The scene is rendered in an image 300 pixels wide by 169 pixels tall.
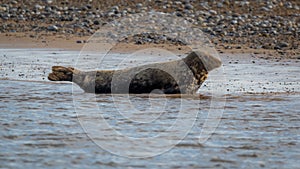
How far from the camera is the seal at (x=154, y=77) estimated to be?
380 inches

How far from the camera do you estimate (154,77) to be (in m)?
9.64

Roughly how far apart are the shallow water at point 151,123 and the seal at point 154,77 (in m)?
0.16

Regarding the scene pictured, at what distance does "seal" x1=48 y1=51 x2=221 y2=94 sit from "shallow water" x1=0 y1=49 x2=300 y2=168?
16 cm

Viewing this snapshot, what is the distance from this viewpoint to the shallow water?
6.69 meters

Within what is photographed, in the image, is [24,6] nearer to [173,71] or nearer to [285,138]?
[173,71]

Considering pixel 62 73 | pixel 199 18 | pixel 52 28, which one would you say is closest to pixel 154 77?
pixel 62 73

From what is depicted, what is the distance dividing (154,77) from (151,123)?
1.53m

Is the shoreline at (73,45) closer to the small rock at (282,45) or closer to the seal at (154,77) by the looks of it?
the small rock at (282,45)

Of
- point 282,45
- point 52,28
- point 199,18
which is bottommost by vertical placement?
point 52,28

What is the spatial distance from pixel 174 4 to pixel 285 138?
11152 mm

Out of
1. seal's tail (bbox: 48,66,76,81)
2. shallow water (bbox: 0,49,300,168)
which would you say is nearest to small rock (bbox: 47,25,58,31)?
shallow water (bbox: 0,49,300,168)

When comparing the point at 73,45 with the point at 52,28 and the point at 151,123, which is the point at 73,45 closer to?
the point at 52,28

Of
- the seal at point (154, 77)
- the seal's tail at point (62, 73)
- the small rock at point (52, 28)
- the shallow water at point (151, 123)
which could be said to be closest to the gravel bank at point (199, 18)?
the small rock at point (52, 28)

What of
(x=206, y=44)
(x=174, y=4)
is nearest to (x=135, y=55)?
(x=206, y=44)
